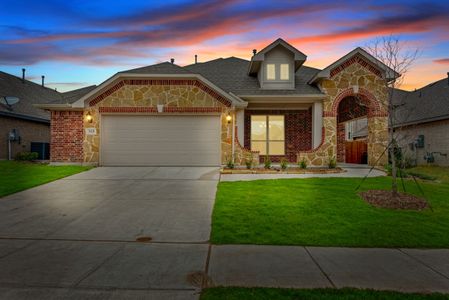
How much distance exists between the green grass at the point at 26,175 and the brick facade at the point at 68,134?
1.20 meters

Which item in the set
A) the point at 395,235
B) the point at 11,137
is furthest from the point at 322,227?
the point at 11,137

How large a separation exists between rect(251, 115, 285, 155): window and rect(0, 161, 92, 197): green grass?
927cm

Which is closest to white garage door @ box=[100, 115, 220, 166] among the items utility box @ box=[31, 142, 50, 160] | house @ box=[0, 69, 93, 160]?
house @ box=[0, 69, 93, 160]

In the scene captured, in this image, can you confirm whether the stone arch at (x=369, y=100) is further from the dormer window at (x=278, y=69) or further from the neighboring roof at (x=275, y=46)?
the neighboring roof at (x=275, y=46)

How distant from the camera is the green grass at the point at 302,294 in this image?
3434 mm

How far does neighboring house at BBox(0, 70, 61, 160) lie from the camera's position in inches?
765

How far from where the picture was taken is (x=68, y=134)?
51.9 feet

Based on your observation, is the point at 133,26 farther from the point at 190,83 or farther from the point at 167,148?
the point at 167,148

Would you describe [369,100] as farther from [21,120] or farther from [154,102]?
[21,120]

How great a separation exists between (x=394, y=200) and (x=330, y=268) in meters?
4.99

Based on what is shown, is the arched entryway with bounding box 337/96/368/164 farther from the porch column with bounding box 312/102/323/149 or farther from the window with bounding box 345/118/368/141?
the window with bounding box 345/118/368/141

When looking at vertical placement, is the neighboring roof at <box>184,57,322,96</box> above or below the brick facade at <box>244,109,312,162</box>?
above

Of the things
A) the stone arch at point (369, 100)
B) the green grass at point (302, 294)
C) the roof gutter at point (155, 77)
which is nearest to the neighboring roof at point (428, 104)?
the stone arch at point (369, 100)

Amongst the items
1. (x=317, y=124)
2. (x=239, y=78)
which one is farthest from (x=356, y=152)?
(x=239, y=78)
